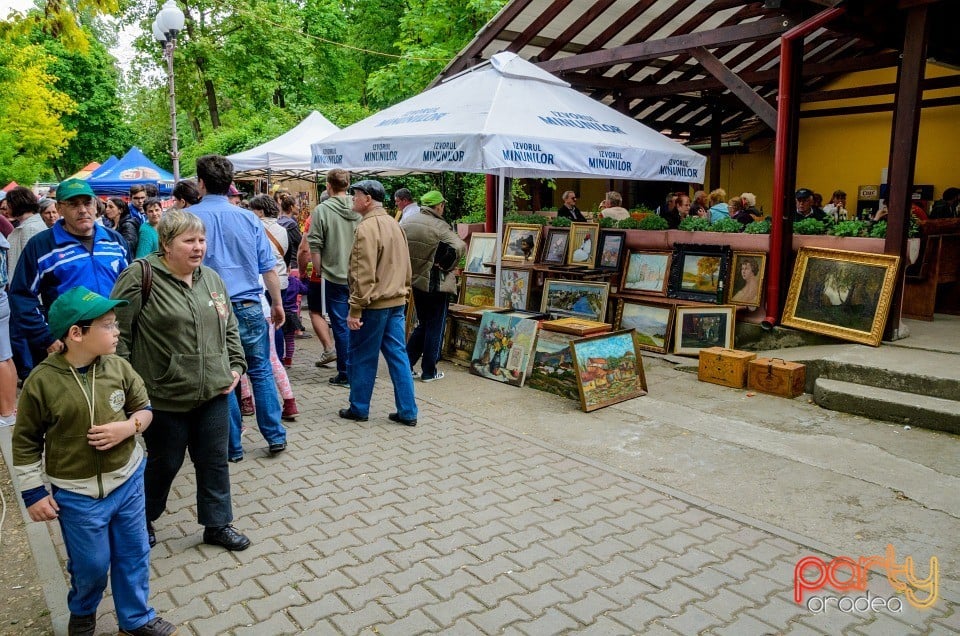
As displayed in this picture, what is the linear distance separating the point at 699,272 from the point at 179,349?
20.8ft

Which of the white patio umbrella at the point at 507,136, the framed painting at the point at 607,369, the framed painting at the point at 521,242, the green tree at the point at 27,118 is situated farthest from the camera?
the green tree at the point at 27,118

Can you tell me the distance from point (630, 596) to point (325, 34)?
27.5 m

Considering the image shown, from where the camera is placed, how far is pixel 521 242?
9742 mm

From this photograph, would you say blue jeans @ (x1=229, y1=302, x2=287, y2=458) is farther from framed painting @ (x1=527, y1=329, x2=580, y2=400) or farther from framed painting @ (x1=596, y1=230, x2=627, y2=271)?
framed painting @ (x1=596, y1=230, x2=627, y2=271)

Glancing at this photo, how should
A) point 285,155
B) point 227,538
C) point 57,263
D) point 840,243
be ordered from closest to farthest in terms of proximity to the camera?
point 227,538, point 57,263, point 840,243, point 285,155


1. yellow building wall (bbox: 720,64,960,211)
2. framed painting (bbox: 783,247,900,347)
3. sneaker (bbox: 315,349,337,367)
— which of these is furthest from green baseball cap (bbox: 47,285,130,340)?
yellow building wall (bbox: 720,64,960,211)

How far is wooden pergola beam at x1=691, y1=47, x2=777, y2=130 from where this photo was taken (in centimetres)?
782

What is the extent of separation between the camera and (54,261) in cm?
441

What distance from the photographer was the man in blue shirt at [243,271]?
4473 mm

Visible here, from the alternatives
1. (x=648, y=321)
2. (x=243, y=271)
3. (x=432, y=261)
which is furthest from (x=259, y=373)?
(x=648, y=321)

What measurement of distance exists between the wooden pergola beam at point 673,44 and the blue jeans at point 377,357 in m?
5.19

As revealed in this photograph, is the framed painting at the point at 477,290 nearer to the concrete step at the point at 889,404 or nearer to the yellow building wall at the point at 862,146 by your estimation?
the concrete step at the point at 889,404

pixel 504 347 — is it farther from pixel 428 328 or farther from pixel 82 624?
pixel 82 624

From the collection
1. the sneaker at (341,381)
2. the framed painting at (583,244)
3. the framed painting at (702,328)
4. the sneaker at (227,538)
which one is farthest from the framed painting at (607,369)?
the sneaker at (227,538)
